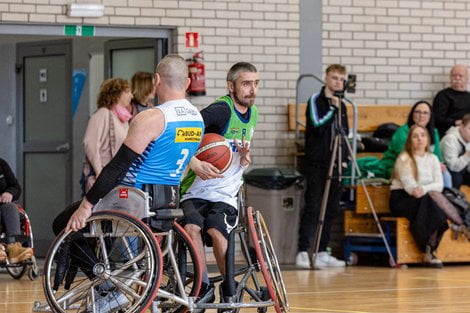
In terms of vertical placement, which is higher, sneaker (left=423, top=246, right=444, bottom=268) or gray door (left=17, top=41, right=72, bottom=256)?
gray door (left=17, top=41, right=72, bottom=256)

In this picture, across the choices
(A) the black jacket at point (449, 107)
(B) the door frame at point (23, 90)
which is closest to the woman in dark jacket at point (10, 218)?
(B) the door frame at point (23, 90)

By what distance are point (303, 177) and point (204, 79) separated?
1.41 meters

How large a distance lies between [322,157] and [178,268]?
5.80 meters

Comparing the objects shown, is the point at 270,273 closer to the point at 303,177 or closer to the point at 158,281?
the point at 158,281

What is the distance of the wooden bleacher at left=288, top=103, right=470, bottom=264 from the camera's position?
12289 mm

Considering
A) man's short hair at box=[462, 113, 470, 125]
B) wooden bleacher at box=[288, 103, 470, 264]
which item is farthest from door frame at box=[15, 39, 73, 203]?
man's short hair at box=[462, 113, 470, 125]

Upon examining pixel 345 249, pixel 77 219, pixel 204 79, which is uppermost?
pixel 204 79

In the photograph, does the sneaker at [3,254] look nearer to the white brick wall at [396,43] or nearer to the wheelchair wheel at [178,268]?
the wheelchair wheel at [178,268]

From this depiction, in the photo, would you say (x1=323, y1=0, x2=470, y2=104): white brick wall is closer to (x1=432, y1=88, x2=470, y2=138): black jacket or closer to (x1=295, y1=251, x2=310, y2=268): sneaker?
(x1=432, y1=88, x2=470, y2=138): black jacket

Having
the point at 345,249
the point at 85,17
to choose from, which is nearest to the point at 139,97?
the point at 85,17

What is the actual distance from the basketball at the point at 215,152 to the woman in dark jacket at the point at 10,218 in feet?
12.3

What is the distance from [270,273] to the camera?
22.4 feet

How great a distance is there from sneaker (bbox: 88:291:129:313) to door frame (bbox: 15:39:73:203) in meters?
7.71

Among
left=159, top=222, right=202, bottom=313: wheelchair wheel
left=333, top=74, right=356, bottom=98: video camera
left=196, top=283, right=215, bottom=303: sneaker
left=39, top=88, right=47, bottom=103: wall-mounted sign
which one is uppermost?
left=333, top=74, right=356, bottom=98: video camera
